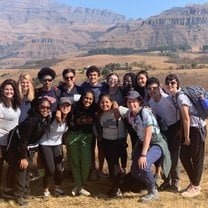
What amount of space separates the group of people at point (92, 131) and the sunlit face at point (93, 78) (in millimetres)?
244

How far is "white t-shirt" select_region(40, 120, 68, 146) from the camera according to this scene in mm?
6270

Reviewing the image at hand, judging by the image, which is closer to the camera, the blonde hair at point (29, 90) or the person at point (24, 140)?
the person at point (24, 140)

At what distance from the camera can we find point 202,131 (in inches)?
245

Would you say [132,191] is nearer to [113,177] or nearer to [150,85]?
[113,177]

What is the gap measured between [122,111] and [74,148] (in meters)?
0.97

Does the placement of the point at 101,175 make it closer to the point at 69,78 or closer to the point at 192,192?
the point at 192,192

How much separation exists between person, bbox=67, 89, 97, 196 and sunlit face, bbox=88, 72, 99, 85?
72 centimetres

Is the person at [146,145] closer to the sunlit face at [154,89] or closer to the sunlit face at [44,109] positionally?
the sunlit face at [154,89]

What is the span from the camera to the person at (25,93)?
6148mm

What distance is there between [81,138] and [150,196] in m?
1.37

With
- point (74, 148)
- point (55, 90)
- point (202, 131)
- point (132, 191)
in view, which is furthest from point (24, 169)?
point (202, 131)

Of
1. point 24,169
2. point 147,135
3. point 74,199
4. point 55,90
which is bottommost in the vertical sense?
point 74,199

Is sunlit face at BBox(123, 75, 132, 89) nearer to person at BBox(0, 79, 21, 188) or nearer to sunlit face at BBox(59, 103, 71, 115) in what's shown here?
sunlit face at BBox(59, 103, 71, 115)

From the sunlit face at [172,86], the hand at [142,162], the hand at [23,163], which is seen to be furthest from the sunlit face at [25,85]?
the sunlit face at [172,86]
